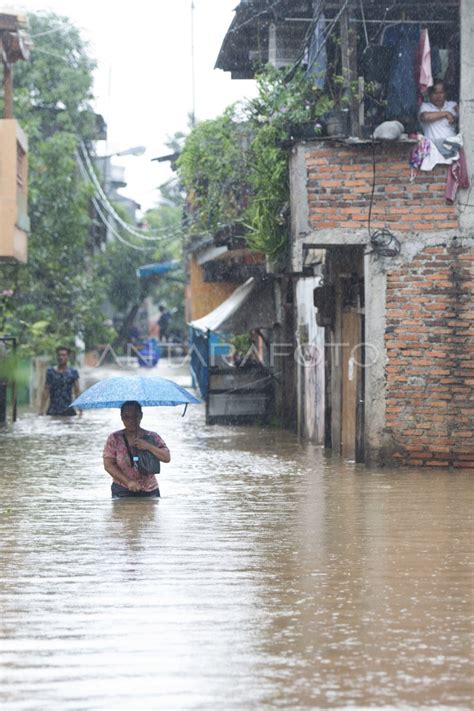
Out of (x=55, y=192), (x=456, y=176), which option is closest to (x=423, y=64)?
(x=456, y=176)

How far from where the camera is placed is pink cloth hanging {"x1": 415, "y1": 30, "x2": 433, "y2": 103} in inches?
647

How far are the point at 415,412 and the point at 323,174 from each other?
9.87ft

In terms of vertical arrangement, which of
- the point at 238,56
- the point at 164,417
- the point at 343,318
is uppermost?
the point at 238,56

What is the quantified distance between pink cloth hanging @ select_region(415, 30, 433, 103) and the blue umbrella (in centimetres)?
548

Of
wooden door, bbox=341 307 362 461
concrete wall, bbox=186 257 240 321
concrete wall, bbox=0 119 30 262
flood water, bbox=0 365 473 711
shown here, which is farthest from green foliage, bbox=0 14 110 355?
flood water, bbox=0 365 473 711

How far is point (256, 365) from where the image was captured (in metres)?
25.7

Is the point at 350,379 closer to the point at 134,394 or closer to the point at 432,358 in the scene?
the point at 432,358

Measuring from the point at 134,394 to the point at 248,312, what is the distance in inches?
514

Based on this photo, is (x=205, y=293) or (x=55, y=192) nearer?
(x=55, y=192)

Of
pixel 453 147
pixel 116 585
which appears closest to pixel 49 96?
pixel 453 147

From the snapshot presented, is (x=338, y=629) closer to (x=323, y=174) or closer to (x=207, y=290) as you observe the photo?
(x=323, y=174)

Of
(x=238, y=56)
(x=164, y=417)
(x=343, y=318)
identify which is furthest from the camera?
(x=164, y=417)

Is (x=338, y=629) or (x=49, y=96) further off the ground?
(x=49, y=96)

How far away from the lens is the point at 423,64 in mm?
16453
